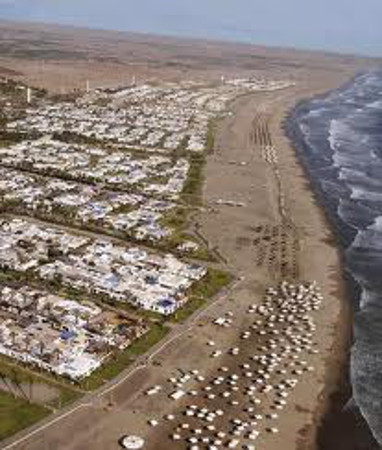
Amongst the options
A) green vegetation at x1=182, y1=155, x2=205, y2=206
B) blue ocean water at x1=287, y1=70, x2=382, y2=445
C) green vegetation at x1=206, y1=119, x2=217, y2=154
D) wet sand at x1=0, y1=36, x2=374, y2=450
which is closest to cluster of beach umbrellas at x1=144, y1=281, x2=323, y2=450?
wet sand at x1=0, y1=36, x2=374, y2=450

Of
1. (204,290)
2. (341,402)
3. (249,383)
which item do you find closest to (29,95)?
(204,290)

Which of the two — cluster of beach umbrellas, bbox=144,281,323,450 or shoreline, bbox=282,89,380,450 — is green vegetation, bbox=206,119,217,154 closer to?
shoreline, bbox=282,89,380,450

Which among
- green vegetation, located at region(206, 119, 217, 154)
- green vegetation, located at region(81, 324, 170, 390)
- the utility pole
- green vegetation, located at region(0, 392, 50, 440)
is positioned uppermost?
green vegetation, located at region(81, 324, 170, 390)

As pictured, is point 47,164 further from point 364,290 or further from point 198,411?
point 198,411

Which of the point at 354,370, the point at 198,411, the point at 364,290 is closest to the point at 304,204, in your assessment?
the point at 364,290

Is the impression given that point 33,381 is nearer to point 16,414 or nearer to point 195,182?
point 16,414
